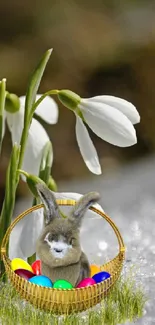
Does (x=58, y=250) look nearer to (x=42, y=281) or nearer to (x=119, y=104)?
(x=42, y=281)

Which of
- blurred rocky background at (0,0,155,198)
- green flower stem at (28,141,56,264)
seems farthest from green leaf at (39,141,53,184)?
blurred rocky background at (0,0,155,198)

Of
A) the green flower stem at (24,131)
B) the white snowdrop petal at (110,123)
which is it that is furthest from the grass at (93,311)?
the white snowdrop petal at (110,123)

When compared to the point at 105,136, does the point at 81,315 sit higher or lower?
lower

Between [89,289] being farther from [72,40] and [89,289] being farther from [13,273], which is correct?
[72,40]

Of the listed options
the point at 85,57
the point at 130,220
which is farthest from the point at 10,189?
the point at 85,57

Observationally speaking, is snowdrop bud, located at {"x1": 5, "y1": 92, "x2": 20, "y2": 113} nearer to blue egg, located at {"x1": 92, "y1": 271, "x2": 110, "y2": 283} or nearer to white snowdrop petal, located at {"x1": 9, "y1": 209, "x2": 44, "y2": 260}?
white snowdrop petal, located at {"x1": 9, "y1": 209, "x2": 44, "y2": 260}

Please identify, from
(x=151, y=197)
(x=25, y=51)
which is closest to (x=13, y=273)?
(x=151, y=197)
